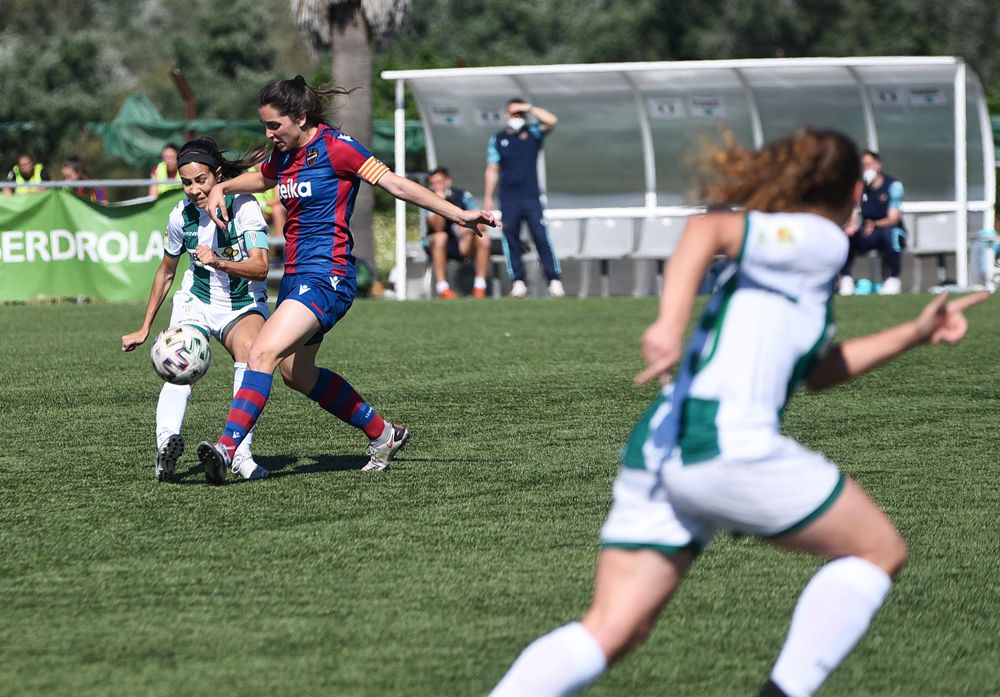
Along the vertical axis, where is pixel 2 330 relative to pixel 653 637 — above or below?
below

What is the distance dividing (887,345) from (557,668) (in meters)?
1.10

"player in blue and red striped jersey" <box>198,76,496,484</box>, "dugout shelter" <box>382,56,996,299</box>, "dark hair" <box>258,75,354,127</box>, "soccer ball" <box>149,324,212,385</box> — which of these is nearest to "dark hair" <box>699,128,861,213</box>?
"player in blue and red striped jersey" <box>198,76,496,484</box>

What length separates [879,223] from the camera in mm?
20000

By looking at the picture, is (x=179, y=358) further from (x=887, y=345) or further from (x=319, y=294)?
(x=887, y=345)

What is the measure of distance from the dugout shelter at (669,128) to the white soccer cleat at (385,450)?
44.0 ft

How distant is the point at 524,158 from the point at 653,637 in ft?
48.3

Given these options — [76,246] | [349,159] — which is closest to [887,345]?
[349,159]

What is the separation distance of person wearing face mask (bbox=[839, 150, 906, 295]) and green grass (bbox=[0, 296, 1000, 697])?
28.3 ft

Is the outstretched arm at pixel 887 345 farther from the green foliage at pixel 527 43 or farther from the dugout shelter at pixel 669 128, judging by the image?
the green foliage at pixel 527 43

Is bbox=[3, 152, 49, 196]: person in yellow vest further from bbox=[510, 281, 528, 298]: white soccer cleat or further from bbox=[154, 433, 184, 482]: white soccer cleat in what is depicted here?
bbox=[154, 433, 184, 482]: white soccer cleat

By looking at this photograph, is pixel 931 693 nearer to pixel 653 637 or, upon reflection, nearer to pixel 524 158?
pixel 653 637

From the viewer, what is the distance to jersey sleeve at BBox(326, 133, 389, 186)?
7217mm

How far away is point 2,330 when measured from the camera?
52.0ft

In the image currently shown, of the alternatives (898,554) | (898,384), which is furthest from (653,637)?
(898,384)
